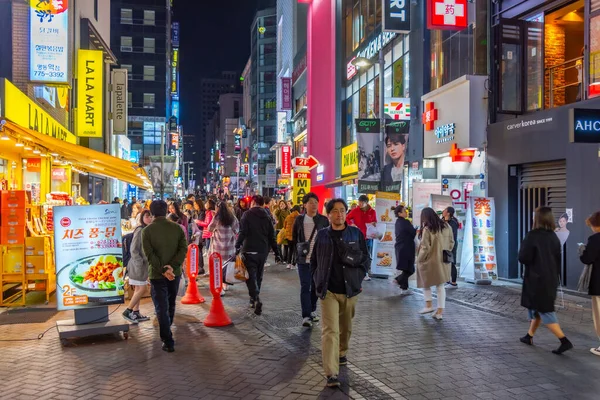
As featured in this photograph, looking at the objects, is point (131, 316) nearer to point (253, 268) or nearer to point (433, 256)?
point (253, 268)

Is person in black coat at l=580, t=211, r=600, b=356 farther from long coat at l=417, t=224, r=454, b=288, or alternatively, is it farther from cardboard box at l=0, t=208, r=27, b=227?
cardboard box at l=0, t=208, r=27, b=227

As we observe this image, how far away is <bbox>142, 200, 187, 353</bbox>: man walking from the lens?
707 cm

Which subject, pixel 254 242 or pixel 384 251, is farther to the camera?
pixel 384 251

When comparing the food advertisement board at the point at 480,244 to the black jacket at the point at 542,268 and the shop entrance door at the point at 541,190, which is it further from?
the black jacket at the point at 542,268

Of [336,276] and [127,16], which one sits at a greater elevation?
[127,16]

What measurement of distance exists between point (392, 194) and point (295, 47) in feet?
136

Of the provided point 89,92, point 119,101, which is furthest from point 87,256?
point 119,101

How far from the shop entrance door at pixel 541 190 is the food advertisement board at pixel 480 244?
1.12 meters

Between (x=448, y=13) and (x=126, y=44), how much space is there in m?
73.3

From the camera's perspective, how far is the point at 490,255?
42.6 feet

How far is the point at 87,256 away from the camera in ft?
26.0

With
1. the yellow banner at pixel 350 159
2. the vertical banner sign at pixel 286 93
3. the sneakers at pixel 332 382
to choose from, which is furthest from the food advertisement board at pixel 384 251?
the vertical banner sign at pixel 286 93

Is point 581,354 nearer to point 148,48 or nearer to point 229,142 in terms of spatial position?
point 148,48

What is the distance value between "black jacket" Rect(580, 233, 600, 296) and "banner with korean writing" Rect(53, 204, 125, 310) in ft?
20.0
